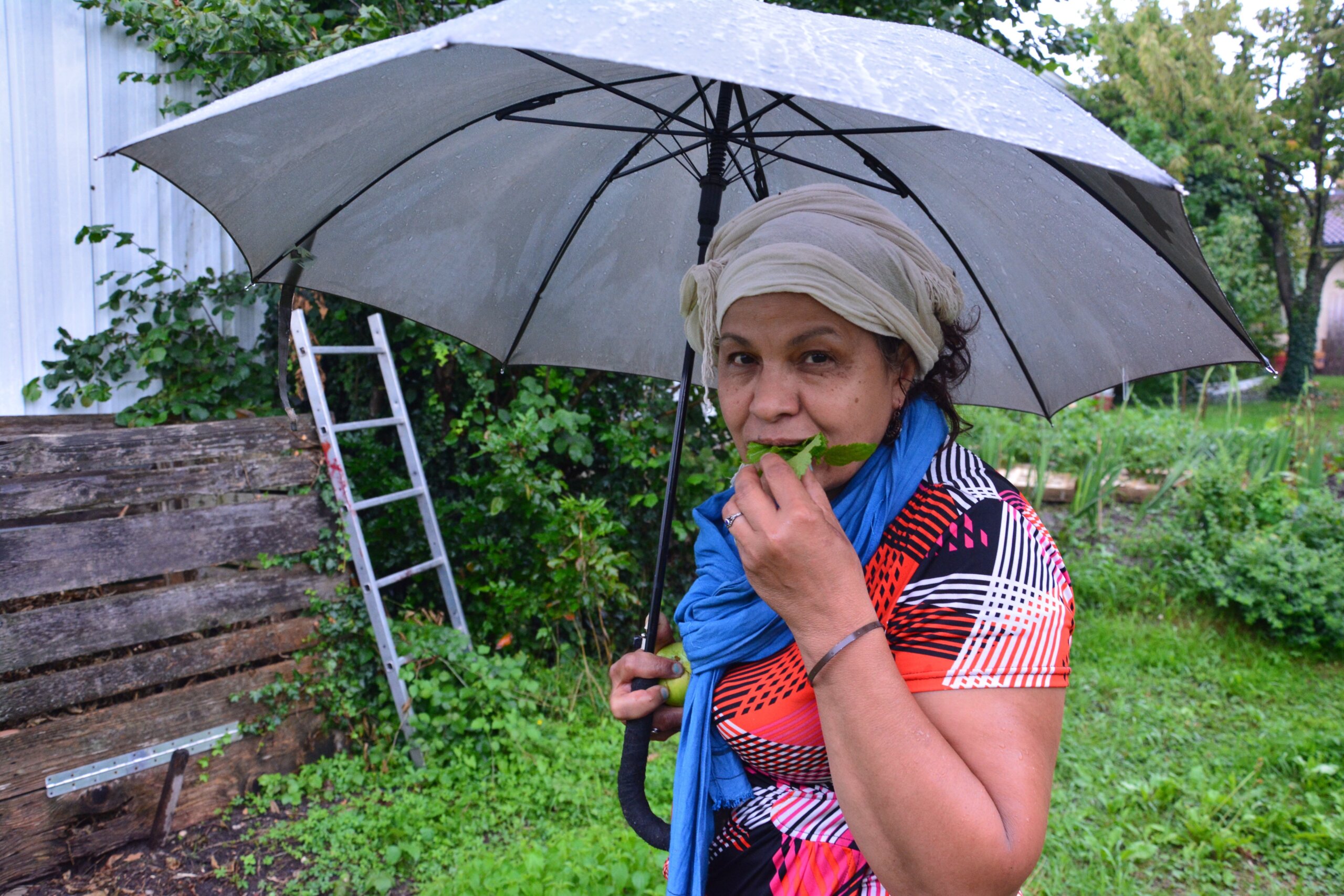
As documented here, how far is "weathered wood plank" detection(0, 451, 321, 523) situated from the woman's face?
304 centimetres

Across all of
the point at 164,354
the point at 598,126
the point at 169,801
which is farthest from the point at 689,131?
the point at 164,354

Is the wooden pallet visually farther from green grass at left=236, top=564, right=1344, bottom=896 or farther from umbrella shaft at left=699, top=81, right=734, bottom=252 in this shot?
umbrella shaft at left=699, top=81, right=734, bottom=252

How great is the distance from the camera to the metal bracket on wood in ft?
10.8

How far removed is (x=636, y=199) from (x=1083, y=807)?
3267 millimetres

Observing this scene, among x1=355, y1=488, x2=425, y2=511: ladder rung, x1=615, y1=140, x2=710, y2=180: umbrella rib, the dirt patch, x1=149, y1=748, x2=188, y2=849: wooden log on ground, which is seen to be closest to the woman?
x1=615, y1=140, x2=710, y2=180: umbrella rib

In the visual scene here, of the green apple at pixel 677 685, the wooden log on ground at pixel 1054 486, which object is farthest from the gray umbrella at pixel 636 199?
the wooden log on ground at pixel 1054 486

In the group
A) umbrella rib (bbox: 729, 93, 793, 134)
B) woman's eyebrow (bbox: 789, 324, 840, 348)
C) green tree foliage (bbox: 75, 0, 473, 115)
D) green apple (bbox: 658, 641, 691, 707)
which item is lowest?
green apple (bbox: 658, 641, 691, 707)

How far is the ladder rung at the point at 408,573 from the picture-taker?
4230 mm

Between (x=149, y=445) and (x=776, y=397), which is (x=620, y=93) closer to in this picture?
(x=776, y=397)

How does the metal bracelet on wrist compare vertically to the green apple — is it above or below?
above

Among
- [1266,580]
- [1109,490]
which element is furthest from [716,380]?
[1109,490]

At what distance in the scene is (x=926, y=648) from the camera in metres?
1.13

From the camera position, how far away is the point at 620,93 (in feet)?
6.19

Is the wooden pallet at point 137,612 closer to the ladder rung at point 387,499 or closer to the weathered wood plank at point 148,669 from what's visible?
the weathered wood plank at point 148,669
